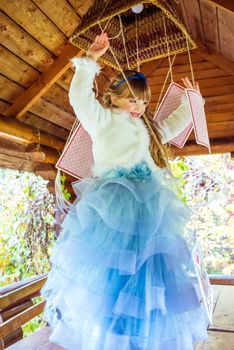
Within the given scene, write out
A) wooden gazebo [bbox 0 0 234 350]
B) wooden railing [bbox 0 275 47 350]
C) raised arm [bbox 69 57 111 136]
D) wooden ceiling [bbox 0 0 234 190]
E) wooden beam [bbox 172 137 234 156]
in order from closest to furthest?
raised arm [bbox 69 57 111 136], wooden railing [bbox 0 275 47 350], wooden gazebo [bbox 0 0 234 350], wooden ceiling [bbox 0 0 234 190], wooden beam [bbox 172 137 234 156]

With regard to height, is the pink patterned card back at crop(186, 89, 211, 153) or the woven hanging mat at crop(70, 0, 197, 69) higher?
the woven hanging mat at crop(70, 0, 197, 69)

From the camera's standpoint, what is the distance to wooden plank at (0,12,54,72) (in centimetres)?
194

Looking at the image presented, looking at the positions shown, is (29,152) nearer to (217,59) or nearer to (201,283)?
(217,59)

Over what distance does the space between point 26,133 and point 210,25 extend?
1399 millimetres

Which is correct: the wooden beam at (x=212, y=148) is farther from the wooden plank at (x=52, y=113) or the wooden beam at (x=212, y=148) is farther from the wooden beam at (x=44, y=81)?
the wooden beam at (x=44, y=81)

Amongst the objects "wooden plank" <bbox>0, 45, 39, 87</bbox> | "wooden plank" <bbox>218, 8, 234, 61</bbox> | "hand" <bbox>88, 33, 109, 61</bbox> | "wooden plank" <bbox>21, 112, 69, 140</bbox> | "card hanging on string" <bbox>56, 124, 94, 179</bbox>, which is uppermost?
"wooden plank" <bbox>218, 8, 234, 61</bbox>

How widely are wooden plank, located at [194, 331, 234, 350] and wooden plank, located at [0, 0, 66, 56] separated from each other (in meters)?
1.78

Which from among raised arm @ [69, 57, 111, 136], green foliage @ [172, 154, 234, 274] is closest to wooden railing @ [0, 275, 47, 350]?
raised arm @ [69, 57, 111, 136]

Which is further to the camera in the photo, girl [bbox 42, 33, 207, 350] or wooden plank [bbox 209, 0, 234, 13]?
wooden plank [bbox 209, 0, 234, 13]

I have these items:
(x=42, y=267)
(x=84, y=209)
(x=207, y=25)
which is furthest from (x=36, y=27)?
(x=42, y=267)

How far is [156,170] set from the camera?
1.17 metres

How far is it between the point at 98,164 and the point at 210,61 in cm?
205

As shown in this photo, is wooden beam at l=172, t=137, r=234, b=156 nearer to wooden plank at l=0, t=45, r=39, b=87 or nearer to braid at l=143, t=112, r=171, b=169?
wooden plank at l=0, t=45, r=39, b=87

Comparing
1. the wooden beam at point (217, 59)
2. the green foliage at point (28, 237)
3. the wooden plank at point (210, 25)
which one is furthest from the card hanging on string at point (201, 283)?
the green foliage at point (28, 237)
